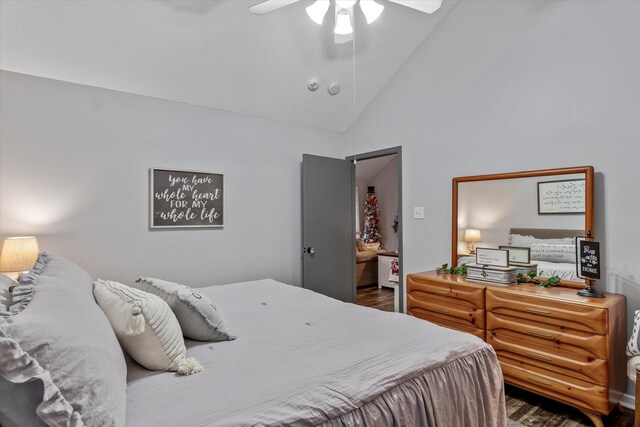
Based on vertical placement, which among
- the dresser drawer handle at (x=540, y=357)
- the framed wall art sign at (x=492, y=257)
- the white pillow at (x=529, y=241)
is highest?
the white pillow at (x=529, y=241)

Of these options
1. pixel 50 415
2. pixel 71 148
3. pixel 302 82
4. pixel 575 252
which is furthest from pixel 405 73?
pixel 50 415

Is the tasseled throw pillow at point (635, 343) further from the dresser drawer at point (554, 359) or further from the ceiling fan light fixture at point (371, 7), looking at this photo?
the ceiling fan light fixture at point (371, 7)

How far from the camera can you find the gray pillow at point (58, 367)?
0.79 m

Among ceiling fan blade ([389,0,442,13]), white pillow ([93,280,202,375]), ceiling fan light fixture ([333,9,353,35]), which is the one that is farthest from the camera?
ceiling fan light fixture ([333,9,353,35])

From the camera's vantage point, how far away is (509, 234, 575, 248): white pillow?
257cm

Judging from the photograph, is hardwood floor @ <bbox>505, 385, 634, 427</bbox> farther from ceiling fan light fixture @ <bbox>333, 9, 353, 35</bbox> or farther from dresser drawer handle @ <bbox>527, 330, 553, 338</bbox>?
ceiling fan light fixture @ <bbox>333, 9, 353, 35</bbox>

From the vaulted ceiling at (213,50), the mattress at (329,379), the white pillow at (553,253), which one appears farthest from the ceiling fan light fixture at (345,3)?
the white pillow at (553,253)

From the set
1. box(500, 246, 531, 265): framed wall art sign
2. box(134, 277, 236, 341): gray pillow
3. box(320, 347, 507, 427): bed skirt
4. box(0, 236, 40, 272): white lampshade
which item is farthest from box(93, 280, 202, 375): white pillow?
box(500, 246, 531, 265): framed wall art sign

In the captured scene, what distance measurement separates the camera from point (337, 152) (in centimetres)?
445

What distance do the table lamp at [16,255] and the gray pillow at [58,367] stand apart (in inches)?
59.7

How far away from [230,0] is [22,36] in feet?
4.69

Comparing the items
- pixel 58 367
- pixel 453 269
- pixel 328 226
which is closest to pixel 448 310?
pixel 453 269

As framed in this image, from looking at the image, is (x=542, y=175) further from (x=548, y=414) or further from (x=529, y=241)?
(x=548, y=414)

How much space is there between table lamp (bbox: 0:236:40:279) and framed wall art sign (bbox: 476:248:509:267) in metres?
3.29
